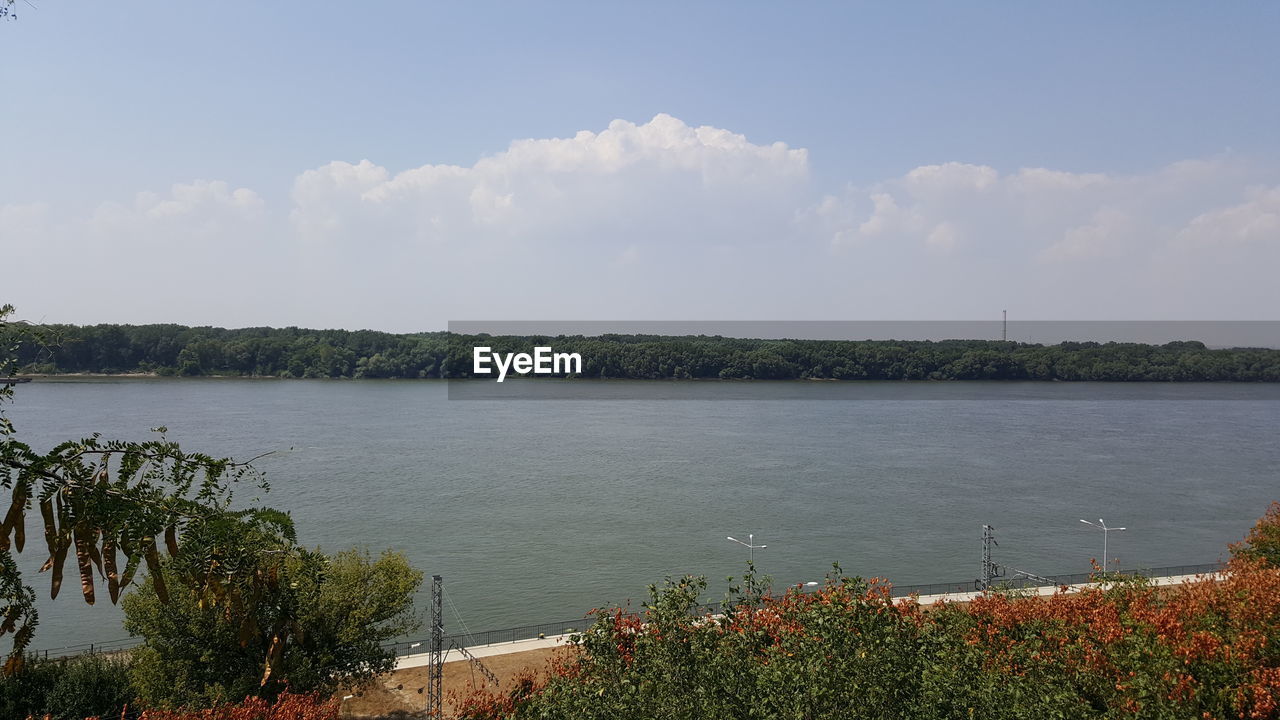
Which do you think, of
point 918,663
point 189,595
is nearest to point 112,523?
point 918,663

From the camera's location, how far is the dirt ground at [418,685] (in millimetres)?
19141

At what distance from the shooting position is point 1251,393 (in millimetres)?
130125

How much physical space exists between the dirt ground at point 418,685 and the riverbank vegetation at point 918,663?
8.63m

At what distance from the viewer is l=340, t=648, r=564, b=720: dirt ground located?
62.8 ft

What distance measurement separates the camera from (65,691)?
51.6ft

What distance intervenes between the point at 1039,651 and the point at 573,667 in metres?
6.25

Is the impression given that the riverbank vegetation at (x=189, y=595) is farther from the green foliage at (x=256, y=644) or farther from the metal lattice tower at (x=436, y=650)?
the metal lattice tower at (x=436, y=650)

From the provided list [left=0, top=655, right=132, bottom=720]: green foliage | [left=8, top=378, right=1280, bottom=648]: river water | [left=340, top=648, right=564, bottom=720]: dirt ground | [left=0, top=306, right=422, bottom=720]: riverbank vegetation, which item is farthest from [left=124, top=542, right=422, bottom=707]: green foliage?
[left=8, top=378, right=1280, bottom=648]: river water

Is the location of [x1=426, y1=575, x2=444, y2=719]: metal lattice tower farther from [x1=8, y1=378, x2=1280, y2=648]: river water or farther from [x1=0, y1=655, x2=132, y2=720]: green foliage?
[x1=8, y1=378, x2=1280, y2=648]: river water

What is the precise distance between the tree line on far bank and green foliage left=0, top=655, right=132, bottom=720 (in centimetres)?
9939

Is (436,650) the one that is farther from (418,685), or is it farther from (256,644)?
(256,644)

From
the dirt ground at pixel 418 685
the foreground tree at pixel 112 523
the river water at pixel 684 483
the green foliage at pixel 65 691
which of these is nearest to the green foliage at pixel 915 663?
the foreground tree at pixel 112 523

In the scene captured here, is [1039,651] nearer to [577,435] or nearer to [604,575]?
[604,575]

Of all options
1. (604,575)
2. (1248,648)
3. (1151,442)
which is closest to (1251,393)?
(1151,442)
